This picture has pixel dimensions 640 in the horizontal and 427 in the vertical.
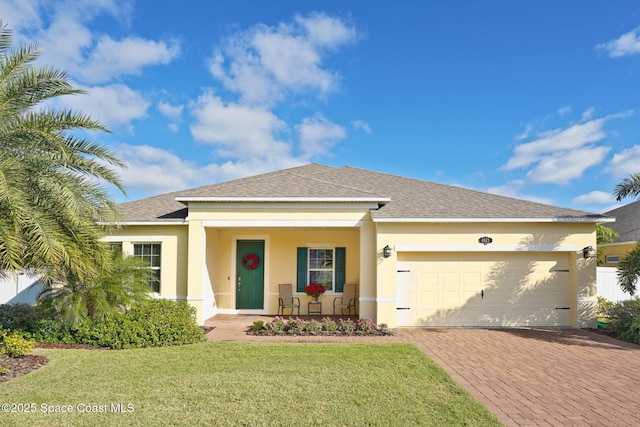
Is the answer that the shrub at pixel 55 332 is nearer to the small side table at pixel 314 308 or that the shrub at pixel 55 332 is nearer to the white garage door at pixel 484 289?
the small side table at pixel 314 308

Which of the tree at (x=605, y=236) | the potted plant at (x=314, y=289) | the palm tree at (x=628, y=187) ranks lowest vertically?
the potted plant at (x=314, y=289)

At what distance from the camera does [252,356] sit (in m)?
8.00

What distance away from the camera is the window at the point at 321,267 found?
1402cm

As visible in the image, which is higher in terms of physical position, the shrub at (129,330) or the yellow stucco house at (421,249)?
the yellow stucco house at (421,249)

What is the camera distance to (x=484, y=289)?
38.1ft

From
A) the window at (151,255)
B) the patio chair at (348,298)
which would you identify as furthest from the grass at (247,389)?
the patio chair at (348,298)

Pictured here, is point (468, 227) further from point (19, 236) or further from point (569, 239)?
point (19, 236)

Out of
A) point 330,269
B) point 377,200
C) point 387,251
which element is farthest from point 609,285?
point 330,269

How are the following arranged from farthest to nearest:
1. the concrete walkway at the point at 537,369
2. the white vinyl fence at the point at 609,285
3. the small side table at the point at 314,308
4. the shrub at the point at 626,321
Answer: the white vinyl fence at the point at 609,285 < the small side table at the point at 314,308 < the shrub at the point at 626,321 < the concrete walkway at the point at 537,369

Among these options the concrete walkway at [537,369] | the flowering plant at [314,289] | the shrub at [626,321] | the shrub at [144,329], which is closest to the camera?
the concrete walkway at [537,369]

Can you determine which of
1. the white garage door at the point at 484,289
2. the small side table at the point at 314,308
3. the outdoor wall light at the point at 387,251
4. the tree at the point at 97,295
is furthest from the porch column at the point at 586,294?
the tree at the point at 97,295

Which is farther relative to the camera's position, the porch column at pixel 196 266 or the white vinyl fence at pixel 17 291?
the white vinyl fence at pixel 17 291

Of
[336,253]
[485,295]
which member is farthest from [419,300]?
[336,253]

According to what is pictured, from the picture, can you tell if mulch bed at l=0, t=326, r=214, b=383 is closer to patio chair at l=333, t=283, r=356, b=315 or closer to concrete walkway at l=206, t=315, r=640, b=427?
concrete walkway at l=206, t=315, r=640, b=427
